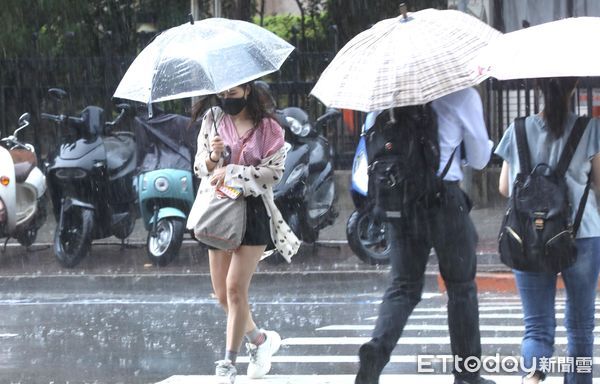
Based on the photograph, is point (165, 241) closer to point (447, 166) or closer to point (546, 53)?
point (447, 166)

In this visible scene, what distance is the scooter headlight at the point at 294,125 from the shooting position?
11820mm

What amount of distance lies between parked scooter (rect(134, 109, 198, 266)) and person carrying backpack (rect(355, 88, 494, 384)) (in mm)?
6108

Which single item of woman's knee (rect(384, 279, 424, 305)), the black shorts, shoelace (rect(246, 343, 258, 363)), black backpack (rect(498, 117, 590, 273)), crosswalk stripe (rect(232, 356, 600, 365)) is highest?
black backpack (rect(498, 117, 590, 273))

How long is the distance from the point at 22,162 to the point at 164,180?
185 centimetres

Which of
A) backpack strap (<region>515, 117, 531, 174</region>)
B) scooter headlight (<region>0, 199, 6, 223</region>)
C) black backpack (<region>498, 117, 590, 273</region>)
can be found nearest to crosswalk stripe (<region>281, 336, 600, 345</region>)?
black backpack (<region>498, 117, 590, 273</region>)

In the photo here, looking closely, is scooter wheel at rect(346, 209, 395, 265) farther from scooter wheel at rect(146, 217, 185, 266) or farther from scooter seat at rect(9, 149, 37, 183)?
scooter seat at rect(9, 149, 37, 183)

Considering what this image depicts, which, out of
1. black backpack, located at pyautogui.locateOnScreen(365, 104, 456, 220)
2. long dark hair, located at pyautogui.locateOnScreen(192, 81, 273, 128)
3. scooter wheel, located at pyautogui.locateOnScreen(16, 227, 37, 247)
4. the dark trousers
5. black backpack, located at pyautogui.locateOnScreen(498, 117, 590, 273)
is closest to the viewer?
black backpack, located at pyautogui.locateOnScreen(498, 117, 590, 273)

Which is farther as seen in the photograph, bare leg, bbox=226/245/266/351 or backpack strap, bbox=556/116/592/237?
bare leg, bbox=226/245/266/351

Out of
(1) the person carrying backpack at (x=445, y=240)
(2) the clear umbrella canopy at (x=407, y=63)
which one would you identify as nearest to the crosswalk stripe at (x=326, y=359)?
(1) the person carrying backpack at (x=445, y=240)

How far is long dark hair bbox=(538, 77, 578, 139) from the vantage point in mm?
5431

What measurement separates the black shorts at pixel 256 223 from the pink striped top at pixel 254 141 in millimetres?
211

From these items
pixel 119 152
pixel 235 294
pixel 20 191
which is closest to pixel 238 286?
pixel 235 294

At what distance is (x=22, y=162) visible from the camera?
1282 centimetres

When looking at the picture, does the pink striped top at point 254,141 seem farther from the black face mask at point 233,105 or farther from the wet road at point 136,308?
the wet road at point 136,308
